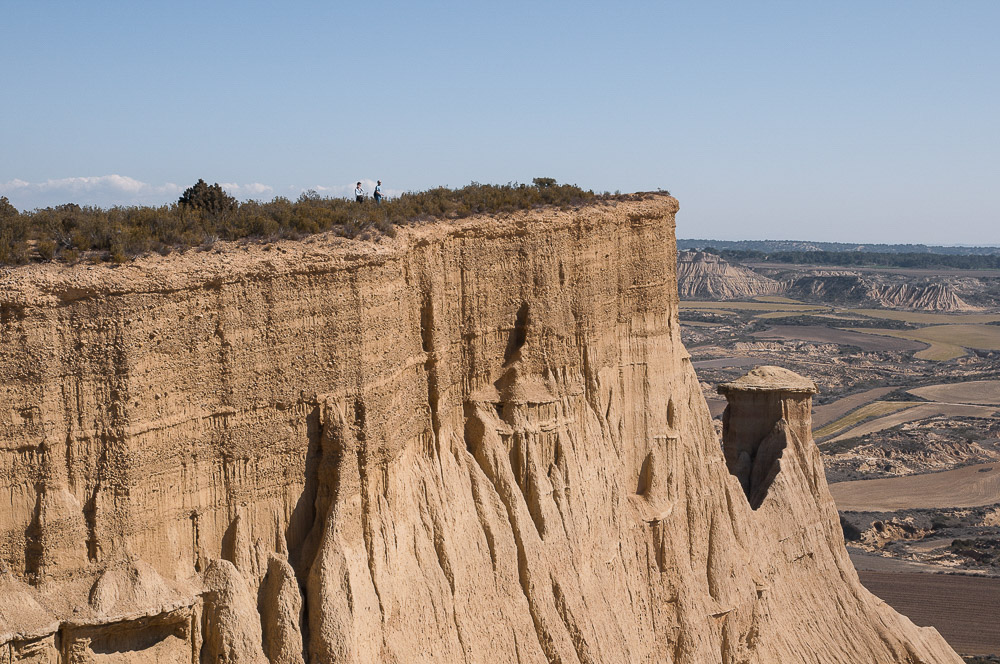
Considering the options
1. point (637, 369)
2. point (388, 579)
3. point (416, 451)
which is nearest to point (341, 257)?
point (416, 451)

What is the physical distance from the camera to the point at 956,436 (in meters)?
88.9

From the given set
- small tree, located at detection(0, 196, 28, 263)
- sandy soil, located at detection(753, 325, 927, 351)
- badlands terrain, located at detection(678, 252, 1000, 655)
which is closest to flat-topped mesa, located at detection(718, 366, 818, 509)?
badlands terrain, located at detection(678, 252, 1000, 655)

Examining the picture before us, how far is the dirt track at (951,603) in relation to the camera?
47.3 meters

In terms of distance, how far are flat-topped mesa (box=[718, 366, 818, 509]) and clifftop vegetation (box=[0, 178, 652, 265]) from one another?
1560 cm

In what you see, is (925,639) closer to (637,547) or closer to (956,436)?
(637,547)

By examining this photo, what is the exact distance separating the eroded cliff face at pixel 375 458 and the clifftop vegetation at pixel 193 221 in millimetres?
466

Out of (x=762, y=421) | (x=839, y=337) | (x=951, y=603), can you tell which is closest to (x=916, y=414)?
(x=951, y=603)

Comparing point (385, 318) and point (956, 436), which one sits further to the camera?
point (956, 436)

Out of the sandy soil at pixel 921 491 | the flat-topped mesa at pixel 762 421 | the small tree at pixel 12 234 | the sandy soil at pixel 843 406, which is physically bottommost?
the sandy soil at pixel 921 491

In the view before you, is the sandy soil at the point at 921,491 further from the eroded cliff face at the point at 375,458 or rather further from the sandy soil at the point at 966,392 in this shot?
the eroded cliff face at the point at 375,458

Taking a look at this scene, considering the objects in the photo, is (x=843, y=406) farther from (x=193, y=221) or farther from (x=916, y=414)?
(x=193, y=221)

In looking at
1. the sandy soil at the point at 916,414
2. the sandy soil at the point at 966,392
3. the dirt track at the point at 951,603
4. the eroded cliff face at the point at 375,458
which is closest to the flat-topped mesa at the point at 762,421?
the eroded cliff face at the point at 375,458

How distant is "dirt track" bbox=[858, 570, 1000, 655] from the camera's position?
155 ft

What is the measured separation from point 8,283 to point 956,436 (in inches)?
3453
